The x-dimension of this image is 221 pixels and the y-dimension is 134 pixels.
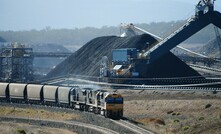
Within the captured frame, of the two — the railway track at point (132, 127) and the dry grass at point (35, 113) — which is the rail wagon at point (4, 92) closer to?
the dry grass at point (35, 113)

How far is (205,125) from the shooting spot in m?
49.1

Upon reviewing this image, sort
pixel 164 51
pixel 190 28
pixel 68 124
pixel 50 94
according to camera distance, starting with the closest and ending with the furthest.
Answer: pixel 68 124 < pixel 50 94 < pixel 190 28 < pixel 164 51

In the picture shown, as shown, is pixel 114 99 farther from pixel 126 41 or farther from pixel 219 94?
pixel 126 41


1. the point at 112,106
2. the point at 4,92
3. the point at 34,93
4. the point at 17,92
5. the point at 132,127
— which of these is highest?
the point at 112,106

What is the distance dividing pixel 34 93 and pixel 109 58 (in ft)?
161

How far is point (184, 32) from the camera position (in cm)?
11669

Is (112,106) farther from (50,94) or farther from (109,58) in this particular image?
(109,58)

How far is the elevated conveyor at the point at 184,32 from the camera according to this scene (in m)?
116

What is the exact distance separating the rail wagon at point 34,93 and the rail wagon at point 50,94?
50.3 inches

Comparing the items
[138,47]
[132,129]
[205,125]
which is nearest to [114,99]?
[132,129]

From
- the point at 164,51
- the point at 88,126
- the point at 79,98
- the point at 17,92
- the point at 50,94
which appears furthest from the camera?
the point at 164,51

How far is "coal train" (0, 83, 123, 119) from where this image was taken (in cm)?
6184

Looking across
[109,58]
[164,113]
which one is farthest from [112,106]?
[109,58]

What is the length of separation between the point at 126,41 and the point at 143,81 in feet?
109
